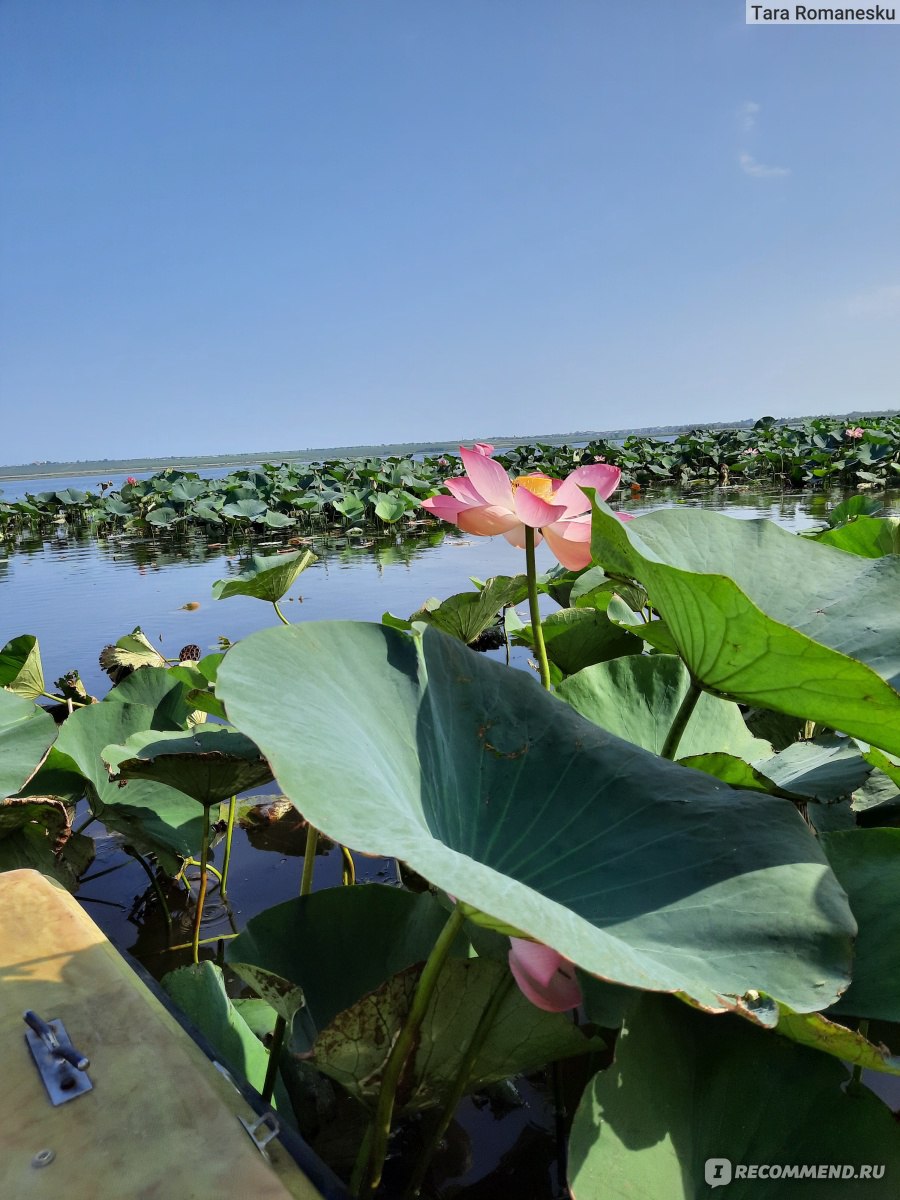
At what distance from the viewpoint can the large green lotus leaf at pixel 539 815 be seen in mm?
416

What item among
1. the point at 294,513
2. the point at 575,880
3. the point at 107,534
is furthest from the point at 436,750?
the point at 107,534

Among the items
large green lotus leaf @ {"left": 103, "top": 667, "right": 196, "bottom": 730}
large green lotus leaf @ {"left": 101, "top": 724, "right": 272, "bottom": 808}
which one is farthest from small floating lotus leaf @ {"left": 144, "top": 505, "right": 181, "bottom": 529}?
large green lotus leaf @ {"left": 101, "top": 724, "right": 272, "bottom": 808}

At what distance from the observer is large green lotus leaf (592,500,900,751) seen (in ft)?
1.65

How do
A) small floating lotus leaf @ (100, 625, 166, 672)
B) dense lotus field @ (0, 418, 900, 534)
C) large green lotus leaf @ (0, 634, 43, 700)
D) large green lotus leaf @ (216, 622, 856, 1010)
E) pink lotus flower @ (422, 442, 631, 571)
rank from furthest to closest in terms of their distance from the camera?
1. dense lotus field @ (0, 418, 900, 534)
2. small floating lotus leaf @ (100, 625, 166, 672)
3. large green lotus leaf @ (0, 634, 43, 700)
4. pink lotus flower @ (422, 442, 631, 571)
5. large green lotus leaf @ (216, 622, 856, 1010)

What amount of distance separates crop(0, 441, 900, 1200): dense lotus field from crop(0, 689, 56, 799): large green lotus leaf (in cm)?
27

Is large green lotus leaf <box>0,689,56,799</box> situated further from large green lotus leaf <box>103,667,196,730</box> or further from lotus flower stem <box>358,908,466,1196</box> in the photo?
lotus flower stem <box>358,908,466,1196</box>

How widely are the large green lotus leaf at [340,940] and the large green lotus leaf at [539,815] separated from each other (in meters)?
0.17

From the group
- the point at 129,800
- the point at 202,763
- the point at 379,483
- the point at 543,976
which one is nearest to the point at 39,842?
the point at 129,800

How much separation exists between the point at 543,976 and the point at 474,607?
0.82 m

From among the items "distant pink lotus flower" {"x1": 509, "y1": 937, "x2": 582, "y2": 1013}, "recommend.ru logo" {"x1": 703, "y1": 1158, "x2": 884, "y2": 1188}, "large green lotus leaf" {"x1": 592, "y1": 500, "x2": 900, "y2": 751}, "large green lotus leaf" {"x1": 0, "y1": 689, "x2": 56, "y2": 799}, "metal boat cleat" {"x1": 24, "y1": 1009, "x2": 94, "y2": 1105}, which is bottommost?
"recommend.ru logo" {"x1": 703, "y1": 1158, "x2": 884, "y2": 1188}

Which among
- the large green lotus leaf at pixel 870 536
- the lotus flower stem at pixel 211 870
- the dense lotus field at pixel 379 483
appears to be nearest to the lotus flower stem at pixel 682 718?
the large green lotus leaf at pixel 870 536

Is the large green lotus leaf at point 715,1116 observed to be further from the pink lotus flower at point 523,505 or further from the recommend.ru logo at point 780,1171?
the pink lotus flower at point 523,505

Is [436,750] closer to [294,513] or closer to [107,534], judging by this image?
[294,513]

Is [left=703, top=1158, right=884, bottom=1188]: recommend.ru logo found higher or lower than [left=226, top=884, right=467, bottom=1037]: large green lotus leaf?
lower
